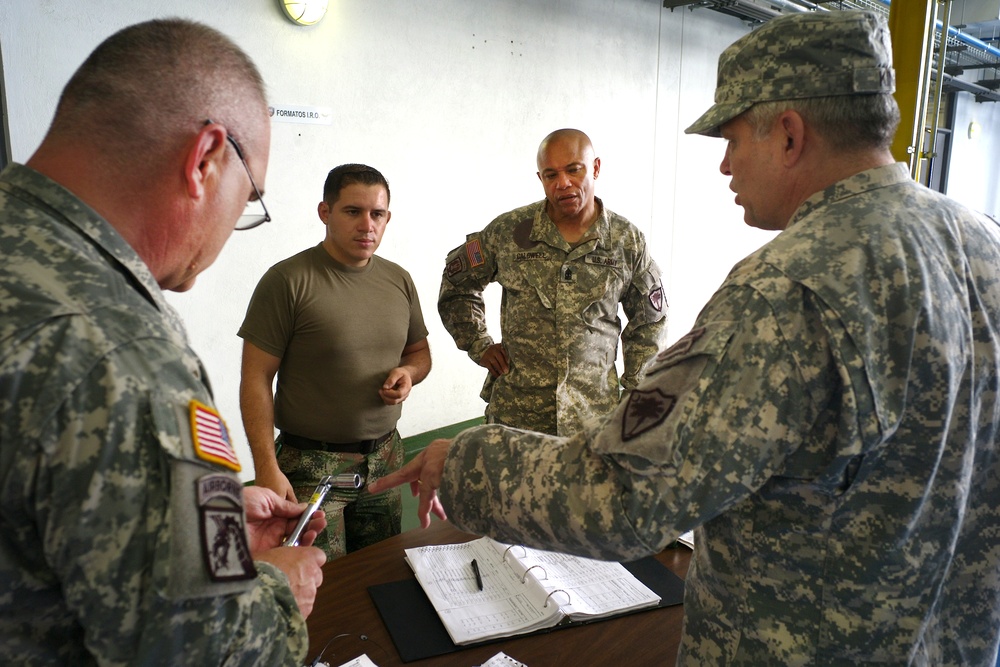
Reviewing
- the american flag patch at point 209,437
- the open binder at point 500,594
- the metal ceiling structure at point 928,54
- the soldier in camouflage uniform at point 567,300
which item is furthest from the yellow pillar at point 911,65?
the american flag patch at point 209,437

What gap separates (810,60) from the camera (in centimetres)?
98

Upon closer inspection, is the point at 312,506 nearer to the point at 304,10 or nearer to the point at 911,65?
the point at 911,65

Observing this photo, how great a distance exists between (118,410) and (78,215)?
0.24m

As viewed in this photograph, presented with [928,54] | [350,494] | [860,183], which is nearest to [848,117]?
[860,183]

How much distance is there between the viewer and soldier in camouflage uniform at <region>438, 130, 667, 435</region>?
247cm

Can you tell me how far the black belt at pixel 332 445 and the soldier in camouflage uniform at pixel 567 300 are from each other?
22.7 inches

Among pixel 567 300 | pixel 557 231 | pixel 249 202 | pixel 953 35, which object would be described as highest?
pixel 953 35

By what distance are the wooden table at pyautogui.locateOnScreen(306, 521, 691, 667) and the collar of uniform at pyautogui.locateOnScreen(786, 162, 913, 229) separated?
2.58 ft

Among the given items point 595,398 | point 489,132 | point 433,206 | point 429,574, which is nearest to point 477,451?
point 429,574

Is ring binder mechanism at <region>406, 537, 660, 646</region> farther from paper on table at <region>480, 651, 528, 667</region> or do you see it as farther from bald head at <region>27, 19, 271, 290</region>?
bald head at <region>27, 19, 271, 290</region>

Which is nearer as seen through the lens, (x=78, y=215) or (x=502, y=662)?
(x=78, y=215)

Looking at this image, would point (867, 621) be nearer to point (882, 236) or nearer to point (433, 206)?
point (882, 236)

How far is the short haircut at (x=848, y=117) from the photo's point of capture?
973 mm

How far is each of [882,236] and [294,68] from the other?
317 centimetres
